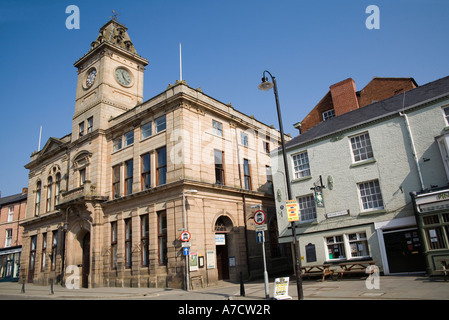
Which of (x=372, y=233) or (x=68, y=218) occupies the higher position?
(x=68, y=218)

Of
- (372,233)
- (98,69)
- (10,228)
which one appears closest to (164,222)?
(372,233)

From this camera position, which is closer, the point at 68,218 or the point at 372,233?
the point at 372,233

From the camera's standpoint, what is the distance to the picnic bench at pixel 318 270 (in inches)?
708

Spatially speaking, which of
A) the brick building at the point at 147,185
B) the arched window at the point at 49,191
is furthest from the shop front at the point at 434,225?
the arched window at the point at 49,191

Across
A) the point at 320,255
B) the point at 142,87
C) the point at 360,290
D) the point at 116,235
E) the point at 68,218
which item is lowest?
the point at 360,290

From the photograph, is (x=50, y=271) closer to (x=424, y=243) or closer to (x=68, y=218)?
(x=68, y=218)

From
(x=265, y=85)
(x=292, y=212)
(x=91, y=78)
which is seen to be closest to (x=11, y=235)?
(x=91, y=78)

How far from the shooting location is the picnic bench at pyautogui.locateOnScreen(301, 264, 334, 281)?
18.0m

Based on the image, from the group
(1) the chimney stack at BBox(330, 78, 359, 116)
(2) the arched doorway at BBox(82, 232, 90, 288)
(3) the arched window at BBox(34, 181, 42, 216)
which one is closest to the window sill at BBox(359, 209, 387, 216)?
(1) the chimney stack at BBox(330, 78, 359, 116)

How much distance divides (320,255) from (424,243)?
590 cm

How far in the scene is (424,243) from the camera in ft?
50.0

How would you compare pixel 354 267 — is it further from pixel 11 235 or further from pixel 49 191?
pixel 11 235

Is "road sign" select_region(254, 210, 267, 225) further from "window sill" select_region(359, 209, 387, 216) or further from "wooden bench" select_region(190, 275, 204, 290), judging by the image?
"wooden bench" select_region(190, 275, 204, 290)

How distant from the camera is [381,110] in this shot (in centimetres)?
1933
